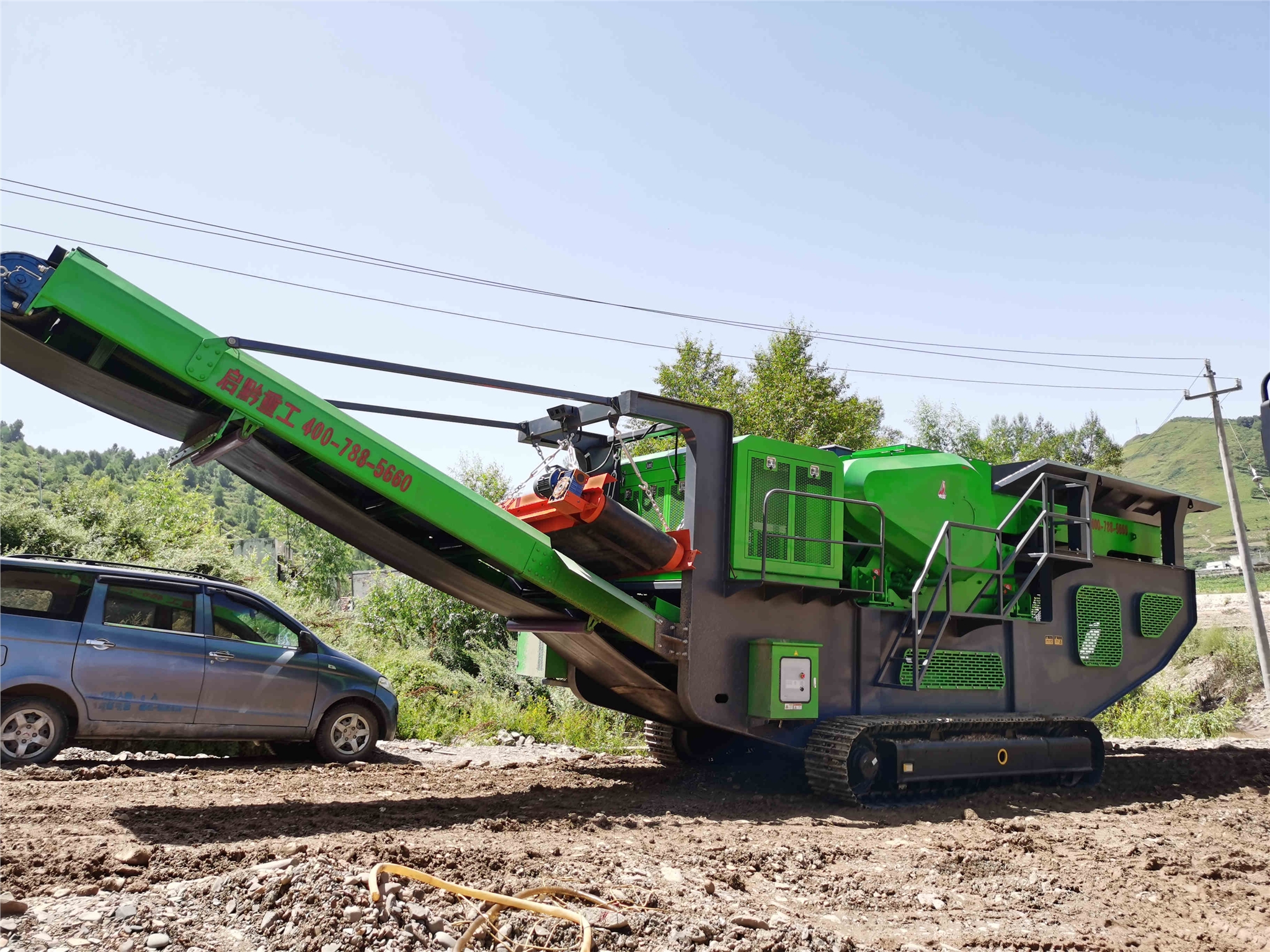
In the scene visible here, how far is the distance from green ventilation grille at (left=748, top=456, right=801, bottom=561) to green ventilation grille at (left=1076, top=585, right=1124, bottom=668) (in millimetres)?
4560

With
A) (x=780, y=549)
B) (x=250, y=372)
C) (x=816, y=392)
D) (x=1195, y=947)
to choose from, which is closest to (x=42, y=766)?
(x=250, y=372)

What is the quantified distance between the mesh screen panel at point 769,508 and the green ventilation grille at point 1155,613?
585cm

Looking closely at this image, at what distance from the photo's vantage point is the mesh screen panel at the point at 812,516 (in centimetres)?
896

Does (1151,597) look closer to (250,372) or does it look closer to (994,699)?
(994,699)

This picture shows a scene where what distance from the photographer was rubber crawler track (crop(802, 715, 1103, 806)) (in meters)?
8.52

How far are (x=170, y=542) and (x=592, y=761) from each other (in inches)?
428

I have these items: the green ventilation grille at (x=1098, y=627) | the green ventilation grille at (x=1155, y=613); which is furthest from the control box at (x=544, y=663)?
the green ventilation grille at (x=1155, y=613)

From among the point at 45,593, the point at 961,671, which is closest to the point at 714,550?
the point at 961,671

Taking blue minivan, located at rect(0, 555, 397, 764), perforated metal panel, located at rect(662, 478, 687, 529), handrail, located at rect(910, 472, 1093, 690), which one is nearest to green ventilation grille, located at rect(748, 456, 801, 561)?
perforated metal panel, located at rect(662, 478, 687, 529)

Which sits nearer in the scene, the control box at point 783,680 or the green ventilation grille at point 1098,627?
the control box at point 783,680

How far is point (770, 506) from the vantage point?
28.8ft

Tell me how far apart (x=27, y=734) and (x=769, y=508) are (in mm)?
6447

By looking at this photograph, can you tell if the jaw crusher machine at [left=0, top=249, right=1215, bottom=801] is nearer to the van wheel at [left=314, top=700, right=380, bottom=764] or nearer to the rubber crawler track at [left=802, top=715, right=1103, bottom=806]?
the rubber crawler track at [left=802, top=715, right=1103, bottom=806]

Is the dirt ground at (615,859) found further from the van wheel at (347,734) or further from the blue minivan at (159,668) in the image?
the blue minivan at (159,668)
